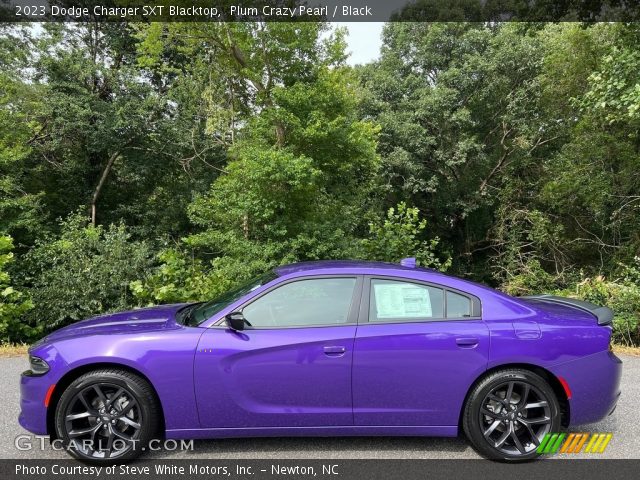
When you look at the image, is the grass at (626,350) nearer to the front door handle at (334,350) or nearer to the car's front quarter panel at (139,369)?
the front door handle at (334,350)

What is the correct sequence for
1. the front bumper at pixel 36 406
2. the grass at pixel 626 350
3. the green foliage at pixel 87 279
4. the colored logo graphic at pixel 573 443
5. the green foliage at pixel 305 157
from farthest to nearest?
the green foliage at pixel 305 157 < the green foliage at pixel 87 279 < the grass at pixel 626 350 < the colored logo graphic at pixel 573 443 < the front bumper at pixel 36 406

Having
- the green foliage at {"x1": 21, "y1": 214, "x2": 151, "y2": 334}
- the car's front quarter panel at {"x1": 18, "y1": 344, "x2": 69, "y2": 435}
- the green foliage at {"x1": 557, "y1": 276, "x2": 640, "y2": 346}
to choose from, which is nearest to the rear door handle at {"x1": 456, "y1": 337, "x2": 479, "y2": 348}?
the car's front quarter panel at {"x1": 18, "y1": 344, "x2": 69, "y2": 435}

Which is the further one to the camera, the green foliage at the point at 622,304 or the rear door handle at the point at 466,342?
the green foliage at the point at 622,304

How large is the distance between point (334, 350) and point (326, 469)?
81cm

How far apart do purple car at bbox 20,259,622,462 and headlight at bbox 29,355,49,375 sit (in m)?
0.01

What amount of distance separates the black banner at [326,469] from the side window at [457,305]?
1.04 meters

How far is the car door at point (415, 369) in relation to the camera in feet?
10.8

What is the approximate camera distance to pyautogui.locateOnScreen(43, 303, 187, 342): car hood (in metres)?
3.45

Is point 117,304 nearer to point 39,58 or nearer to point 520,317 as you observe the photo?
point 520,317

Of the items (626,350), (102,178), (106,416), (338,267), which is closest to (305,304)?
(338,267)

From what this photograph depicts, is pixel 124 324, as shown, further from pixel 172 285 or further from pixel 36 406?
pixel 172 285

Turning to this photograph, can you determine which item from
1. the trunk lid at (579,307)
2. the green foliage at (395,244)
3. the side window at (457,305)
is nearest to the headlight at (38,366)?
the side window at (457,305)

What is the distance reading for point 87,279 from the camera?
353 inches

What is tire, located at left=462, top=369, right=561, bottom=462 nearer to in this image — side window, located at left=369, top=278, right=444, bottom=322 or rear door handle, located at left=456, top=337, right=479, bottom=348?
rear door handle, located at left=456, top=337, right=479, bottom=348
